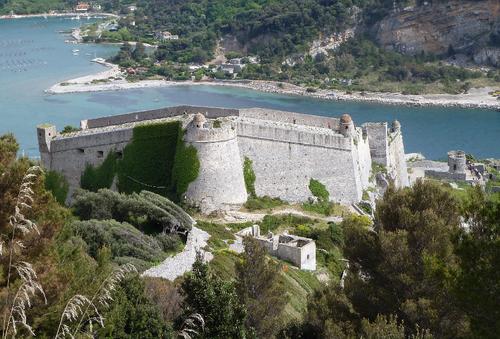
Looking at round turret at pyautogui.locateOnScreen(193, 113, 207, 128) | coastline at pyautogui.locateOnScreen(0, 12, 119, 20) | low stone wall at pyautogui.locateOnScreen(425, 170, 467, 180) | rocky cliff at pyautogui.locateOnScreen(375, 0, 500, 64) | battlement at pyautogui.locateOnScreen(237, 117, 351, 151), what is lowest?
coastline at pyautogui.locateOnScreen(0, 12, 119, 20)

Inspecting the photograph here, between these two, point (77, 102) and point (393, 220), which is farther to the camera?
point (77, 102)

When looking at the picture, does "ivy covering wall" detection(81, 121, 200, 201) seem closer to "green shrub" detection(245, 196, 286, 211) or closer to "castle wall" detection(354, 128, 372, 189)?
"green shrub" detection(245, 196, 286, 211)

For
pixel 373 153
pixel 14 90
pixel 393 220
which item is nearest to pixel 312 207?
pixel 373 153

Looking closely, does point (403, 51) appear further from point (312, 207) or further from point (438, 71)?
point (312, 207)

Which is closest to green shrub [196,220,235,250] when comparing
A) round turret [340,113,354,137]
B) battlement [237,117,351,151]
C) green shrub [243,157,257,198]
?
green shrub [243,157,257,198]

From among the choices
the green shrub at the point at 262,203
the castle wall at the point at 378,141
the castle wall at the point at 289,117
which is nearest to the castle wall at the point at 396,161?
the castle wall at the point at 378,141

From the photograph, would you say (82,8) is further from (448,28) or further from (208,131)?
(208,131)

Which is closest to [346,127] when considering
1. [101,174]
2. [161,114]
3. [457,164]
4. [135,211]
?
[161,114]
